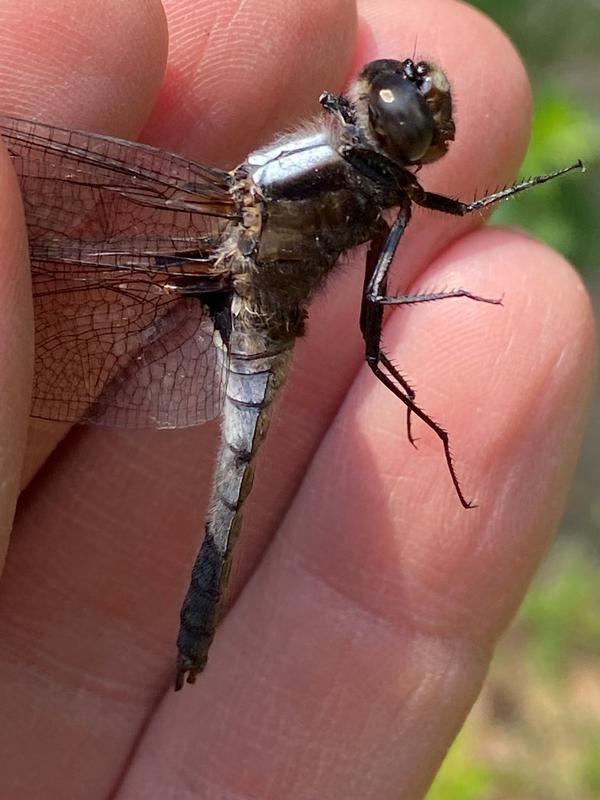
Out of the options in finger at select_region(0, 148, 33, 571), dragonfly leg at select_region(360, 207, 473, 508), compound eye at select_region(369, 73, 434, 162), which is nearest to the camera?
finger at select_region(0, 148, 33, 571)

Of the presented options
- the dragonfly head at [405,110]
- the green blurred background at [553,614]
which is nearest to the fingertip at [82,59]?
the dragonfly head at [405,110]

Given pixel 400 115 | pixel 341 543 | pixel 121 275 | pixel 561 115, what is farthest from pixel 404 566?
pixel 561 115

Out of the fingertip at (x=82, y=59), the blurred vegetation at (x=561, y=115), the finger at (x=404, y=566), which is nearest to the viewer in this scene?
the fingertip at (x=82, y=59)

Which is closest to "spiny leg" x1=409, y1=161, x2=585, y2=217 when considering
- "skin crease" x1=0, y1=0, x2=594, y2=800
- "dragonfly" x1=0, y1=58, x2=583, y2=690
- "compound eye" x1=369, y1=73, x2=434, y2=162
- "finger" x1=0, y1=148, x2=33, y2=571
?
"dragonfly" x1=0, y1=58, x2=583, y2=690

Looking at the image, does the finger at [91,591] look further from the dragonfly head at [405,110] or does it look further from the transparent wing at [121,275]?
the dragonfly head at [405,110]

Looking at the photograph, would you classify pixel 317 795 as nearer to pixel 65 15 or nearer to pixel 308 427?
pixel 308 427

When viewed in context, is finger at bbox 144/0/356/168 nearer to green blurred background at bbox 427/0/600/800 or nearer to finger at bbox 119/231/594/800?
finger at bbox 119/231/594/800

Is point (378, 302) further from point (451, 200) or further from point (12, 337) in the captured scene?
point (12, 337)

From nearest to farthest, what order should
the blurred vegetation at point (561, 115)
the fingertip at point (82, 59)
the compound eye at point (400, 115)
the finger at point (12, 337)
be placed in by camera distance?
1. the finger at point (12, 337)
2. the fingertip at point (82, 59)
3. the compound eye at point (400, 115)
4. the blurred vegetation at point (561, 115)

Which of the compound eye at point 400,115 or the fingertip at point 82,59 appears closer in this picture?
the fingertip at point 82,59
